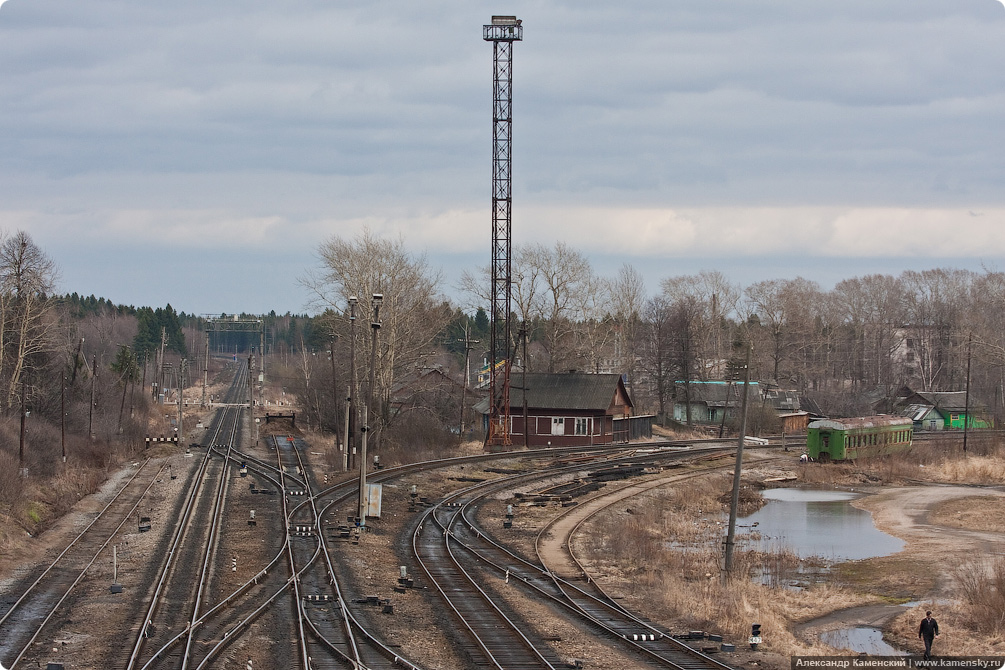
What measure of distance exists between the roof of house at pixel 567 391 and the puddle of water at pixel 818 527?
15.0 metres

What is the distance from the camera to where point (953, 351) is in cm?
11275

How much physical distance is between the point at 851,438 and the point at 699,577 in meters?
39.0

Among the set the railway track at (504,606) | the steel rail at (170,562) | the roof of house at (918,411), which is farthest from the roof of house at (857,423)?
the steel rail at (170,562)

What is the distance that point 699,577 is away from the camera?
29.2 metres

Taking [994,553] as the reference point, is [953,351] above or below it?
above

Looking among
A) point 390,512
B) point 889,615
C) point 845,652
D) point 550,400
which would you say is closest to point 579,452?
point 550,400

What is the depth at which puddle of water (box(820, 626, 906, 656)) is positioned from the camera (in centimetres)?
2188

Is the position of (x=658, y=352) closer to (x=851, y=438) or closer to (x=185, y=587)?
(x=851, y=438)

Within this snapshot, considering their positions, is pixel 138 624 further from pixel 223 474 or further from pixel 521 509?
pixel 223 474

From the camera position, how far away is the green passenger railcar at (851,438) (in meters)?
63.2

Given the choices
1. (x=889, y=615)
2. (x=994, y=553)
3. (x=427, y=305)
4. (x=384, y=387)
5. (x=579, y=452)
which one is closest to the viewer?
(x=889, y=615)

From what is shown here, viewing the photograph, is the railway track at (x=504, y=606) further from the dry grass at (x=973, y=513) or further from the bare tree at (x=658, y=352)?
the bare tree at (x=658, y=352)

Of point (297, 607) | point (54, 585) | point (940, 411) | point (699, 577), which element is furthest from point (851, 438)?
point (54, 585)

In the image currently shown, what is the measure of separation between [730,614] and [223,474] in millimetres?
33272
